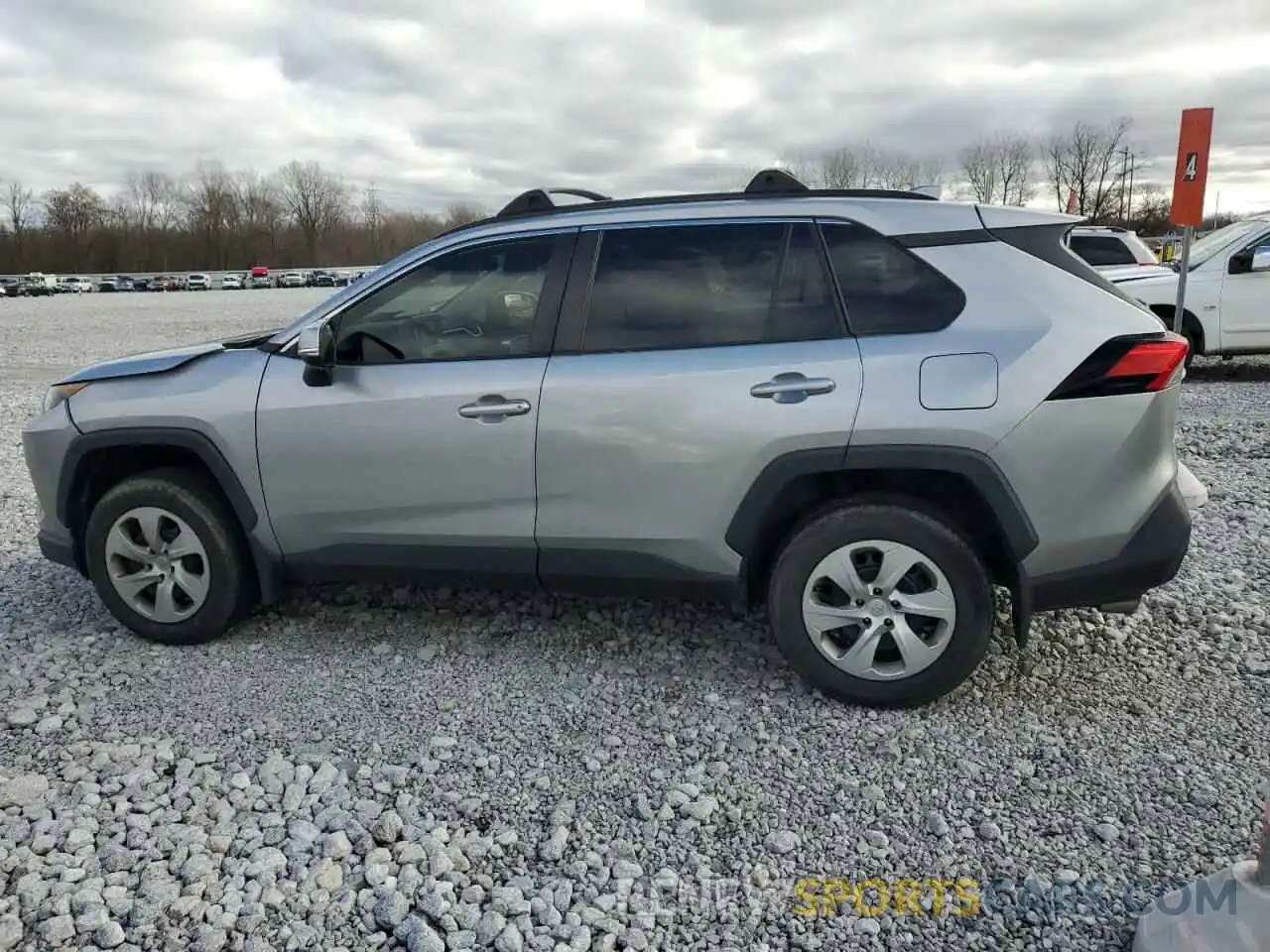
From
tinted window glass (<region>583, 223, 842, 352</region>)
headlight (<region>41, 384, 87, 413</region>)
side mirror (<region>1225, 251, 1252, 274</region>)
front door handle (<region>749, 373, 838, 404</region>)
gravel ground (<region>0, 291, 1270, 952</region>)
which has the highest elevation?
side mirror (<region>1225, 251, 1252, 274</region>)

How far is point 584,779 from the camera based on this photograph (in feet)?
10.0

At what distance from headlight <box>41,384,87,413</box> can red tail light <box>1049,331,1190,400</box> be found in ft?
12.7

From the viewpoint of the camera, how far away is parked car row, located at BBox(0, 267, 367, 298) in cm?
6303

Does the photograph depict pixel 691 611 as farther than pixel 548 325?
Yes

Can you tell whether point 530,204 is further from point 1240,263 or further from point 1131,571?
point 1240,263

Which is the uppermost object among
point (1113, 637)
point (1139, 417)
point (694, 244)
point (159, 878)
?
point (694, 244)

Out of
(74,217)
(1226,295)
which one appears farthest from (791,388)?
(74,217)

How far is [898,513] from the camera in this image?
322 centimetres

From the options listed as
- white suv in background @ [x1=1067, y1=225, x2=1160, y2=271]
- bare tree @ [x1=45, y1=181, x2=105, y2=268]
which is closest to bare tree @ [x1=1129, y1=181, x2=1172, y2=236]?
white suv in background @ [x1=1067, y1=225, x2=1160, y2=271]

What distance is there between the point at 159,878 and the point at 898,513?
2487 millimetres

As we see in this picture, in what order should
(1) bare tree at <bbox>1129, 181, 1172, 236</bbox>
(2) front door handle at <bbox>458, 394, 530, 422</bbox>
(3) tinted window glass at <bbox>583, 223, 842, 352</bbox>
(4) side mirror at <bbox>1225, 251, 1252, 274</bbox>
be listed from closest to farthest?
1. (3) tinted window glass at <bbox>583, 223, 842, 352</bbox>
2. (2) front door handle at <bbox>458, 394, 530, 422</bbox>
3. (4) side mirror at <bbox>1225, 251, 1252, 274</bbox>
4. (1) bare tree at <bbox>1129, 181, 1172, 236</bbox>

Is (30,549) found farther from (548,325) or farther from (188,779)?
(548,325)

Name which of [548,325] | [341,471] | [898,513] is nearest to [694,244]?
[548,325]

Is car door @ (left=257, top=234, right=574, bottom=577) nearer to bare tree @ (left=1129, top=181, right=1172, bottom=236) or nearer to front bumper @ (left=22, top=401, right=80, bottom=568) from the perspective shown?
front bumper @ (left=22, top=401, right=80, bottom=568)
